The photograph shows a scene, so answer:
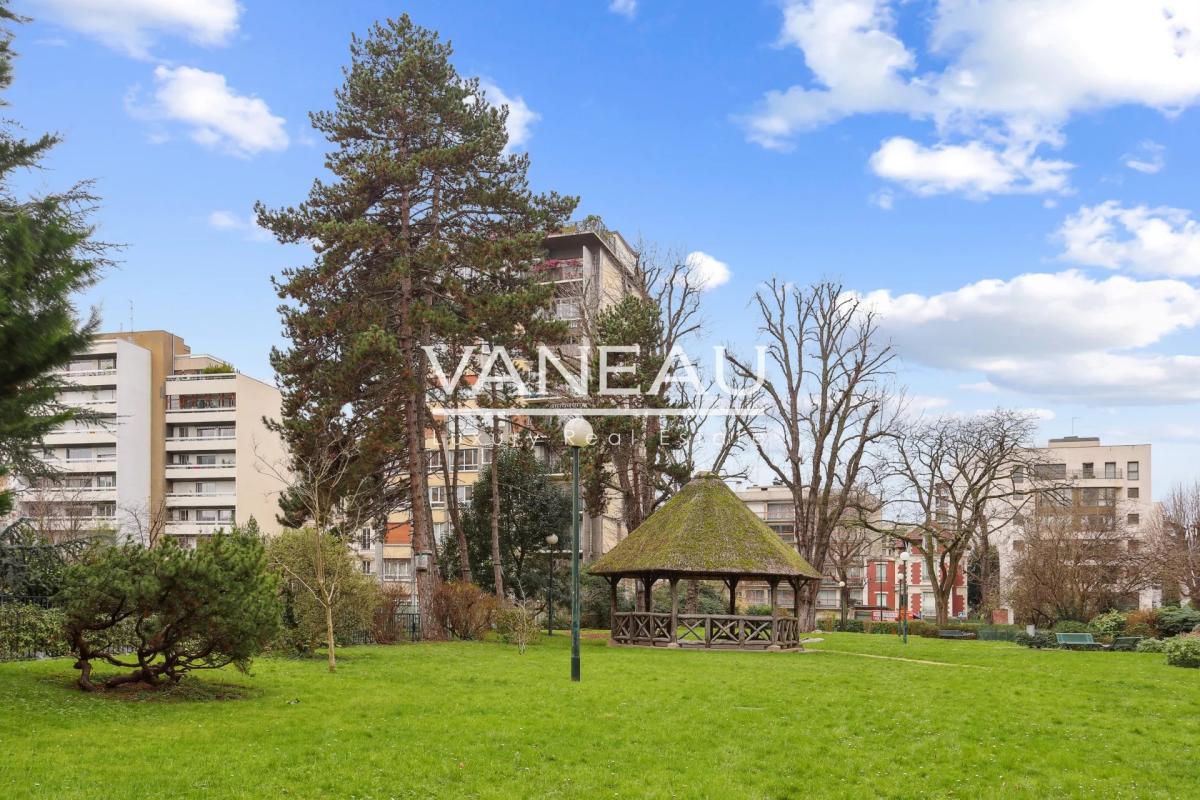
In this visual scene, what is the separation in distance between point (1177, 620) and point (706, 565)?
19.3 meters

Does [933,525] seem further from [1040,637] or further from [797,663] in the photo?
[797,663]

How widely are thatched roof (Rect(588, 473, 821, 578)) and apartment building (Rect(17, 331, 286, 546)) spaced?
144 ft

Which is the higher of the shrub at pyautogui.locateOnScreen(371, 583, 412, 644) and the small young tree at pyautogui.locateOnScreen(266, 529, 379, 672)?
the small young tree at pyautogui.locateOnScreen(266, 529, 379, 672)

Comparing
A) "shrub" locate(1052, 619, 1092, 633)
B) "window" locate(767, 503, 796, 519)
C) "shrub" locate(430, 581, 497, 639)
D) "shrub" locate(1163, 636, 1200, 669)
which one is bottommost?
"shrub" locate(1052, 619, 1092, 633)

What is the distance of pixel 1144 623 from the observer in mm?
36625

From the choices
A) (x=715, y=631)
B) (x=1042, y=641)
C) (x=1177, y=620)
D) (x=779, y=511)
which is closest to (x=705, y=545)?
(x=715, y=631)

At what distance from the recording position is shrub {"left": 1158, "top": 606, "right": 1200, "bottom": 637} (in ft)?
113

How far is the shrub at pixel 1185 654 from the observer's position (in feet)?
78.7

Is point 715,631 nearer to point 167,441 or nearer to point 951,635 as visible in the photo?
point 951,635

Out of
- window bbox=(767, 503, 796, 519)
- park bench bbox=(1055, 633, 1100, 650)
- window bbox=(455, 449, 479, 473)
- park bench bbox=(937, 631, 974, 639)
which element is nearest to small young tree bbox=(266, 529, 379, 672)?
park bench bbox=(1055, 633, 1100, 650)

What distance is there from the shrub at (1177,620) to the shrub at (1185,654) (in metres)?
10.9

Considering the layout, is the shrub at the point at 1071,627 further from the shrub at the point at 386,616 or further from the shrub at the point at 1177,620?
the shrub at the point at 386,616

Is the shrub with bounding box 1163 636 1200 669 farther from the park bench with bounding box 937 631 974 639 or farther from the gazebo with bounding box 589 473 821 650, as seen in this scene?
the park bench with bounding box 937 631 974 639

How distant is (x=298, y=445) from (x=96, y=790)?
20.6m
